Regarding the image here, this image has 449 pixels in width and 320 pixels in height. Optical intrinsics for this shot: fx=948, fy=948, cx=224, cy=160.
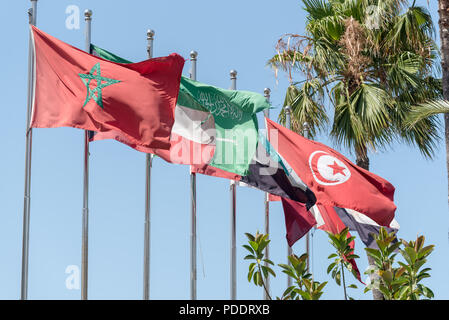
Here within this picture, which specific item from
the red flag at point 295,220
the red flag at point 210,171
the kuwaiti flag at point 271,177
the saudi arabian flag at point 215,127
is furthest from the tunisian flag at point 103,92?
the red flag at point 295,220

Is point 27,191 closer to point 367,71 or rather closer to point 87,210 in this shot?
point 87,210

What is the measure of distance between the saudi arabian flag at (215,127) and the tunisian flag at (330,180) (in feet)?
7.05

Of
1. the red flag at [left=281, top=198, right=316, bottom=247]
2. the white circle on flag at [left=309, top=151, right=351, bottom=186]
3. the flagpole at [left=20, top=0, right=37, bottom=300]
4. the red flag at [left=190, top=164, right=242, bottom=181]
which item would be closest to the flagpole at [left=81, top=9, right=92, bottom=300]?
the flagpole at [left=20, top=0, right=37, bottom=300]

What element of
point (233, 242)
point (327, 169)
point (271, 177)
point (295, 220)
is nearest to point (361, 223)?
point (295, 220)

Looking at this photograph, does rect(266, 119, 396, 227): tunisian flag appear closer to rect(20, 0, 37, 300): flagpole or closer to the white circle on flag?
the white circle on flag

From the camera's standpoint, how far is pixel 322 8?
24.1 metres

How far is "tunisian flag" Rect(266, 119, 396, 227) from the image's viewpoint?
19172 millimetres

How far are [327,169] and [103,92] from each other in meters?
6.14

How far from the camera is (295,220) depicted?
2019cm

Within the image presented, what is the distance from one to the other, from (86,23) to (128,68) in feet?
4.50

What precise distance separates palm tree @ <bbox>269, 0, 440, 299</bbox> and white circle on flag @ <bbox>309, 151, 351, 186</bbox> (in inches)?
109
